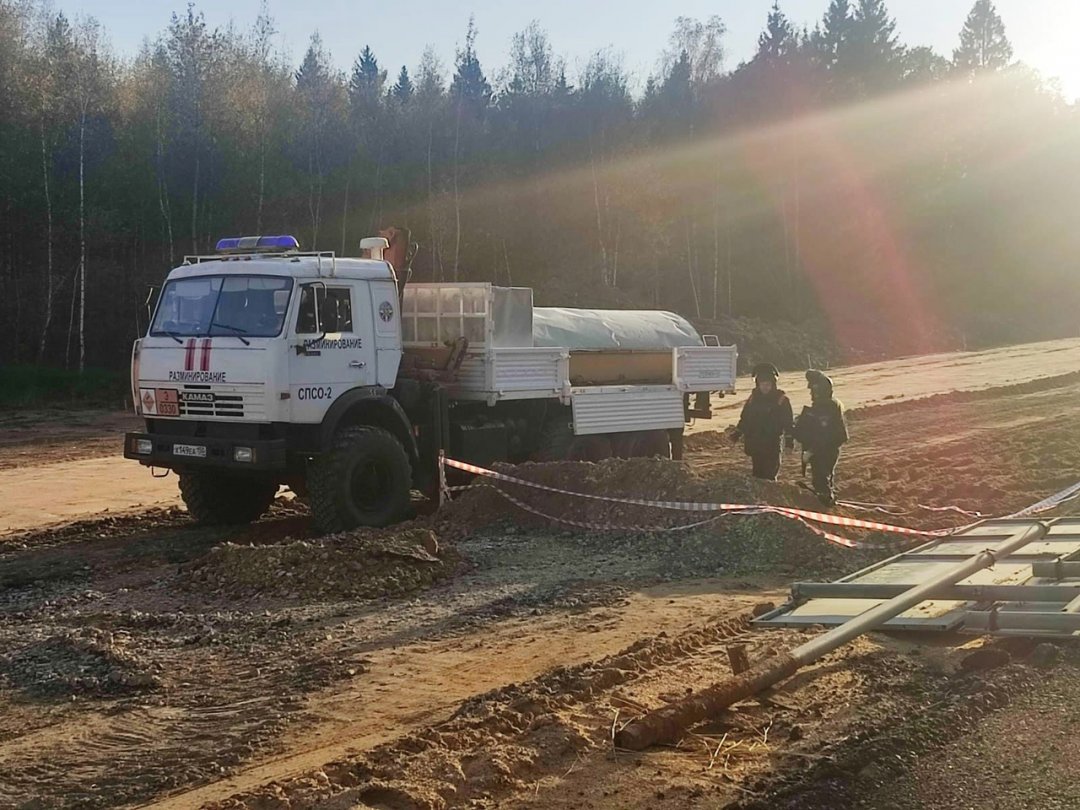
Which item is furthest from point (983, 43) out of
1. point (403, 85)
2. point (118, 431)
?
point (118, 431)

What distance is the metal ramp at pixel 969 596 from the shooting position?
6.63 meters

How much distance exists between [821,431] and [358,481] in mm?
4831

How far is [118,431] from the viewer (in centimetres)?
2519

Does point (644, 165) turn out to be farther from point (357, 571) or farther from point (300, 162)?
point (357, 571)

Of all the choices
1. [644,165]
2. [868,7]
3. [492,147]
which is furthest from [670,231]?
[868,7]

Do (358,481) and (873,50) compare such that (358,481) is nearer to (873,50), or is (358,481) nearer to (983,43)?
(873,50)

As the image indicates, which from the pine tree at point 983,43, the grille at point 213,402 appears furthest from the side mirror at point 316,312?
the pine tree at point 983,43

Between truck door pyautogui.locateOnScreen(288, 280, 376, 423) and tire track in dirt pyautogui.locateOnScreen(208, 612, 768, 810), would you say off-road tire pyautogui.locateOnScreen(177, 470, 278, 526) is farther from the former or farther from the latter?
tire track in dirt pyautogui.locateOnScreen(208, 612, 768, 810)

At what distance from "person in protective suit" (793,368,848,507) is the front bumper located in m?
5.33

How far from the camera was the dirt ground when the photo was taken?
5016 mm

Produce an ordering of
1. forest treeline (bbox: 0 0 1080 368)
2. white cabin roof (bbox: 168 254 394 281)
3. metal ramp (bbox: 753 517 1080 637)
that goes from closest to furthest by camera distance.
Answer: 1. metal ramp (bbox: 753 517 1080 637)
2. white cabin roof (bbox: 168 254 394 281)
3. forest treeline (bbox: 0 0 1080 368)

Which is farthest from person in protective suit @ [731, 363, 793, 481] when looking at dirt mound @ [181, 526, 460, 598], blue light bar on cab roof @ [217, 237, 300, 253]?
blue light bar on cab roof @ [217, 237, 300, 253]

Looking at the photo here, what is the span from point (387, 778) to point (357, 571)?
14.4 ft

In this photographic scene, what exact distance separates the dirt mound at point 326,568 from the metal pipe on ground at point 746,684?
406cm
